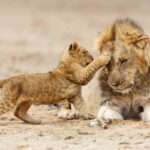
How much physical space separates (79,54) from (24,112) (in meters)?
0.79

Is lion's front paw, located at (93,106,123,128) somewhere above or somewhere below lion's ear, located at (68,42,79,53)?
below

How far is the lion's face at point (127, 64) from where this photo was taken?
856 centimetres

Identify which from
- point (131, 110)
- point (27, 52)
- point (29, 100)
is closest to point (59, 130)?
point (29, 100)

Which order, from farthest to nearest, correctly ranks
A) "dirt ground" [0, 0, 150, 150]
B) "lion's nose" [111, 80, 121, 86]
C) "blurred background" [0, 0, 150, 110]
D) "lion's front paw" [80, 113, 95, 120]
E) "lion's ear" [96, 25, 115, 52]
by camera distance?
"blurred background" [0, 0, 150, 110], "lion's front paw" [80, 113, 95, 120], "lion's ear" [96, 25, 115, 52], "lion's nose" [111, 80, 121, 86], "dirt ground" [0, 0, 150, 150]

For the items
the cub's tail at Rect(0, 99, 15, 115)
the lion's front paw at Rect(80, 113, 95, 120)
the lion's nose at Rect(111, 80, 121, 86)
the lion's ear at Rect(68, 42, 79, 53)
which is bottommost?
the lion's front paw at Rect(80, 113, 95, 120)

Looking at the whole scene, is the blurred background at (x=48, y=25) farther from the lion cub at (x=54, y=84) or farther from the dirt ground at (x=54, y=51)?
the lion cub at (x=54, y=84)

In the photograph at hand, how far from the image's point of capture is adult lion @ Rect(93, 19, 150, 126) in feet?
28.2

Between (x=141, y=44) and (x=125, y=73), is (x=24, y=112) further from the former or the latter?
(x=141, y=44)

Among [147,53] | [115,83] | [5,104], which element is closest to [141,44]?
[147,53]

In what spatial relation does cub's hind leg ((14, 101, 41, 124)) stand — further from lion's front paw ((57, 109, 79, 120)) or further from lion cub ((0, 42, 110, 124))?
lion's front paw ((57, 109, 79, 120))

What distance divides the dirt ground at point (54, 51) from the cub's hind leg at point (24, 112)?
0.08m

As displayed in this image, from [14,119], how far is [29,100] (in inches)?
23.9

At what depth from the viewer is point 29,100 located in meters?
8.38

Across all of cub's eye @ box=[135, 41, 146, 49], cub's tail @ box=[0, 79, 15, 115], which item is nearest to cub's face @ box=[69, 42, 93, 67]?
cub's eye @ box=[135, 41, 146, 49]
